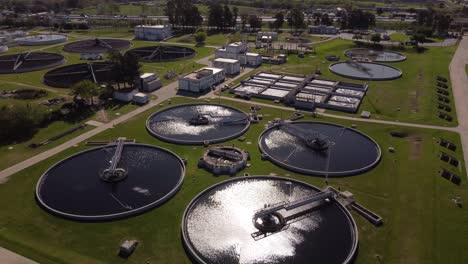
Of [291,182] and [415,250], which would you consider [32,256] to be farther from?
[415,250]

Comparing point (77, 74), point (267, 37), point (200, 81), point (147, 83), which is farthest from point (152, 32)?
point (200, 81)

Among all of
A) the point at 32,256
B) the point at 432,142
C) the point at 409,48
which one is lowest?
the point at 32,256

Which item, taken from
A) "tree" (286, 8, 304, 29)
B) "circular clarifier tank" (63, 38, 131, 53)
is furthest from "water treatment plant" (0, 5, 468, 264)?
"tree" (286, 8, 304, 29)

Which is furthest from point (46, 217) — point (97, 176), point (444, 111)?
point (444, 111)

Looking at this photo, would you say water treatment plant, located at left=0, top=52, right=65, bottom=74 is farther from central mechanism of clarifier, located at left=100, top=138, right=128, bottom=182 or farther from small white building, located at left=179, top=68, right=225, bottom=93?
central mechanism of clarifier, located at left=100, top=138, right=128, bottom=182

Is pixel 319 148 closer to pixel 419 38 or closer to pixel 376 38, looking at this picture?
pixel 376 38

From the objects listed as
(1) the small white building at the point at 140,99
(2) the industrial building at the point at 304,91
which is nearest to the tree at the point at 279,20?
(2) the industrial building at the point at 304,91

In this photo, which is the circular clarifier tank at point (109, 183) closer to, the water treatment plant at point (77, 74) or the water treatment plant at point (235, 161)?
the water treatment plant at point (235, 161)
